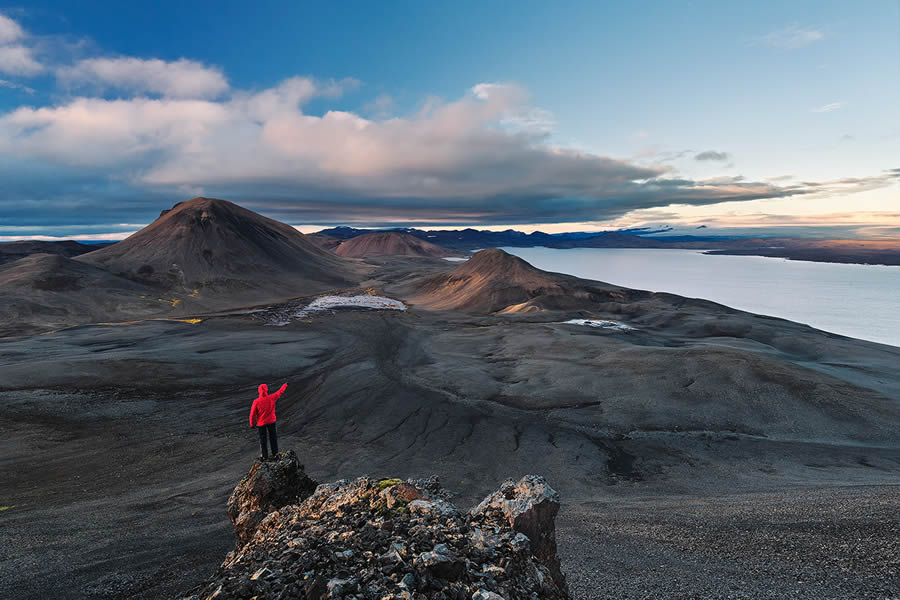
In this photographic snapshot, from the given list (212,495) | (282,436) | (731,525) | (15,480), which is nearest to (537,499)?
(731,525)

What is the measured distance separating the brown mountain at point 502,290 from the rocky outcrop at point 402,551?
5368cm

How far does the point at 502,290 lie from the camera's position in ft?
227

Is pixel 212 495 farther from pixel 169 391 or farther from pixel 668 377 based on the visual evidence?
pixel 668 377

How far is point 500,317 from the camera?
5672cm

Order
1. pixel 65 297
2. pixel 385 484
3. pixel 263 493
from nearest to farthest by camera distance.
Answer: pixel 385 484 < pixel 263 493 < pixel 65 297

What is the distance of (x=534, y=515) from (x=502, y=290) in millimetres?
63773

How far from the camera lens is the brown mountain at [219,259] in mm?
77312

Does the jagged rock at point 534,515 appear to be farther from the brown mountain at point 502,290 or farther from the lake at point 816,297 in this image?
the lake at point 816,297

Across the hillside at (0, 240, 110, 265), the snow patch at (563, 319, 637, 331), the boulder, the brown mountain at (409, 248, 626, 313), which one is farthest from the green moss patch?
the hillside at (0, 240, 110, 265)

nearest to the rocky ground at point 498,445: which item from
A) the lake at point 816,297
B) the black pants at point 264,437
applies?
the black pants at point 264,437

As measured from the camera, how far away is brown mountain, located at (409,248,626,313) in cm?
6419

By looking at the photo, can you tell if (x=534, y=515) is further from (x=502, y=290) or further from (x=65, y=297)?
(x=65, y=297)

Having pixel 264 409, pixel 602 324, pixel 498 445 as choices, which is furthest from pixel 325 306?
pixel 264 409

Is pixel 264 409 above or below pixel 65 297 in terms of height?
above
